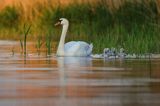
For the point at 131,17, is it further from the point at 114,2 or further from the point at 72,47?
the point at 72,47

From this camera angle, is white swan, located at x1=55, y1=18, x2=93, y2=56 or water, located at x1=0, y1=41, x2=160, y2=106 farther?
white swan, located at x1=55, y1=18, x2=93, y2=56

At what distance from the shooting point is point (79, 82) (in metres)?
10.4

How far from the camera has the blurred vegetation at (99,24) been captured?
17609 mm

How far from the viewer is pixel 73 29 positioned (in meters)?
24.5

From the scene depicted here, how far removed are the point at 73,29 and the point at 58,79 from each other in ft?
45.0

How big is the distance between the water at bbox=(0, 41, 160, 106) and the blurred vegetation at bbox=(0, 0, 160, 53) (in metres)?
2.05

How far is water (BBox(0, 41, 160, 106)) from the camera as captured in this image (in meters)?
8.21

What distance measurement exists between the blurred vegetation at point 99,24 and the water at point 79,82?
6.72ft

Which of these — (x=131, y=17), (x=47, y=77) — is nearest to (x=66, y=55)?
(x=131, y=17)

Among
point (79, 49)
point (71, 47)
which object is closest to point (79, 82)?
point (79, 49)

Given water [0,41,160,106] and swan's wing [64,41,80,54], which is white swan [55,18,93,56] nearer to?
swan's wing [64,41,80,54]

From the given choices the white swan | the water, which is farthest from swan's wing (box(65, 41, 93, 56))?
the water

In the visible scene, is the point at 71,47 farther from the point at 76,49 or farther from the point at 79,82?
the point at 79,82

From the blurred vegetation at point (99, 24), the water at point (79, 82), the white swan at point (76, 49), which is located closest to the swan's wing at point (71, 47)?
the white swan at point (76, 49)
